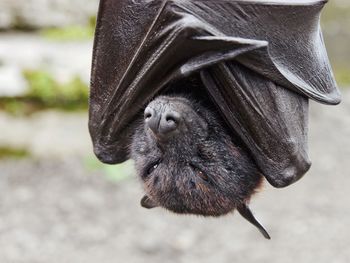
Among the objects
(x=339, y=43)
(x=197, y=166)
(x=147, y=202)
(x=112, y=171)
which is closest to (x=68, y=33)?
(x=112, y=171)

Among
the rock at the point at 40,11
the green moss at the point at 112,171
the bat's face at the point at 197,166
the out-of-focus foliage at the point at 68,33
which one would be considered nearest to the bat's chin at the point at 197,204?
the bat's face at the point at 197,166

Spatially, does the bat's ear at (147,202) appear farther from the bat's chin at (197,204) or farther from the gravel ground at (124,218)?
the gravel ground at (124,218)

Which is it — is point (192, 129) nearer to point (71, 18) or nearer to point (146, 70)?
point (146, 70)

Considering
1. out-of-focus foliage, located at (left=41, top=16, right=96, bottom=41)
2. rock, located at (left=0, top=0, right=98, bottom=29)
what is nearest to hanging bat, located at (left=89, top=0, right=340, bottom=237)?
out-of-focus foliage, located at (left=41, top=16, right=96, bottom=41)

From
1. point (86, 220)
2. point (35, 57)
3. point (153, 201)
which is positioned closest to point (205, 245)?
point (86, 220)

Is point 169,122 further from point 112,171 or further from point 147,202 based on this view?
point 112,171

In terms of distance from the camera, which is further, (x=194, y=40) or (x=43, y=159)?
(x=43, y=159)
